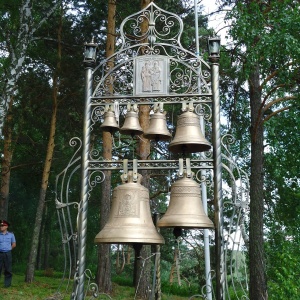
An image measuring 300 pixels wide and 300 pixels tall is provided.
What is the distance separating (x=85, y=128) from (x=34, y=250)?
8.51 m

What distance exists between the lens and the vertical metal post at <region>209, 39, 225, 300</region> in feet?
14.0

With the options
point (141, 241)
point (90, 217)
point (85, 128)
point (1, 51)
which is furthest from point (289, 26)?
point (90, 217)

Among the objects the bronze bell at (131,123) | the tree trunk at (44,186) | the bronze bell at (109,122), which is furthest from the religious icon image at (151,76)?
the tree trunk at (44,186)

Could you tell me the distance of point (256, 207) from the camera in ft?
29.2

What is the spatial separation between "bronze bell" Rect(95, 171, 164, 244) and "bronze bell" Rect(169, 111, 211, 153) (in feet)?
1.85

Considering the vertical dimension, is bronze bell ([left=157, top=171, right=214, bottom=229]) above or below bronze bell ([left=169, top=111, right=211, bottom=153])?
below

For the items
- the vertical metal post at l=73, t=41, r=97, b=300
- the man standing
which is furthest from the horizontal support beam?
the man standing

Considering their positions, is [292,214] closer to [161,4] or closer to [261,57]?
[261,57]

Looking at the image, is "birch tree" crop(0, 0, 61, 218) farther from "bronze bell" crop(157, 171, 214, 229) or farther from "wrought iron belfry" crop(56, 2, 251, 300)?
"bronze bell" crop(157, 171, 214, 229)

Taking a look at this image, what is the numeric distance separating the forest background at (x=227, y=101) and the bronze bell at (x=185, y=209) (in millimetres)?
2999

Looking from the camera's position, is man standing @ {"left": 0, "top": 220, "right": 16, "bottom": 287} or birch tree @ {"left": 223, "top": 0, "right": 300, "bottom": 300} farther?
man standing @ {"left": 0, "top": 220, "right": 16, "bottom": 287}

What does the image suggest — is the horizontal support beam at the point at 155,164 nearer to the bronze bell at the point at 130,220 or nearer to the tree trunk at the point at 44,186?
the bronze bell at the point at 130,220

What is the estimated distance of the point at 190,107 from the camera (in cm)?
473

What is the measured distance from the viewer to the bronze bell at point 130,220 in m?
4.08
